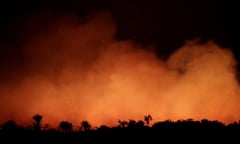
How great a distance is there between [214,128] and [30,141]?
18942mm

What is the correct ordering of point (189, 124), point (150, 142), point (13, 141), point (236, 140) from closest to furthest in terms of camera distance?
point (236, 140) → point (150, 142) → point (13, 141) → point (189, 124)

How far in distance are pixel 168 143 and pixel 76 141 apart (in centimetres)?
993

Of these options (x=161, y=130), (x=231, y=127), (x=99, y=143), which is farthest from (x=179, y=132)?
(x=99, y=143)

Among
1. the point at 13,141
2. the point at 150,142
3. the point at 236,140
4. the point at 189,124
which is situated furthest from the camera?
the point at 189,124

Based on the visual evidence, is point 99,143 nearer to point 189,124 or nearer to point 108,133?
point 108,133

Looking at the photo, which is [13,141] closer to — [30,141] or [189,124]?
[30,141]

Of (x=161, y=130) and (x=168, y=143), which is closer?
(x=168, y=143)

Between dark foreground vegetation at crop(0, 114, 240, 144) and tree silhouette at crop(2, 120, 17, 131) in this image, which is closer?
dark foreground vegetation at crop(0, 114, 240, 144)

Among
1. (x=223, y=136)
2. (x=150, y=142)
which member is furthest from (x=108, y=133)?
(x=223, y=136)

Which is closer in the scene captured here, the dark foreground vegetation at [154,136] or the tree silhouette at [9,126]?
the dark foreground vegetation at [154,136]

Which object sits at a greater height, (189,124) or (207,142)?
(189,124)

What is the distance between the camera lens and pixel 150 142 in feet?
110

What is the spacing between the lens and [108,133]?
1548 inches

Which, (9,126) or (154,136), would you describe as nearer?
(154,136)
